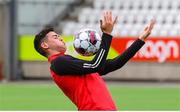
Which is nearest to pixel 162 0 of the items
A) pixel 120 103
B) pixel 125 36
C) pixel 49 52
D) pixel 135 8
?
pixel 135 8

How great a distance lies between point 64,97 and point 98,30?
560 cm

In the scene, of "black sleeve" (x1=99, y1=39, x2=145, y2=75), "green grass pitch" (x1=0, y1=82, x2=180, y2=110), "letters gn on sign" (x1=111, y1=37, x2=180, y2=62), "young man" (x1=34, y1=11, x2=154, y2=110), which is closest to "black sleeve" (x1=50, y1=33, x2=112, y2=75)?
"young man" (x1=34, y1=11, x2=154, y2=110)

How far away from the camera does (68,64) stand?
5758 mm

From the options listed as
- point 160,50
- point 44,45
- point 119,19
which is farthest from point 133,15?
point 44,45

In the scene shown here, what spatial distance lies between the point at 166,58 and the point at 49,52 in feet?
59.0

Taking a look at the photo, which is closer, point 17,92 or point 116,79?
point 17,92

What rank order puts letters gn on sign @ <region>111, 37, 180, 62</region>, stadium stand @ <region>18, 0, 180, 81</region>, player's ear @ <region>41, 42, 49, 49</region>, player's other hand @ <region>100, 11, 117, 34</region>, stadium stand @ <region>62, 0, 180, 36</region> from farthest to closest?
stadium stand @ <region>62, 0, 180, 36</region>, stadium stand @ <region>18, 0, 180, 81</region>, letters gn on sign @ <region>111, 37, 180, 62</region>, player's ear @ <region>41, 42, 49, 49</region>, player's other hand @ <region>100, 11, 117, 34</region>

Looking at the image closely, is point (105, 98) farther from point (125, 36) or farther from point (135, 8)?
point (135, 8)

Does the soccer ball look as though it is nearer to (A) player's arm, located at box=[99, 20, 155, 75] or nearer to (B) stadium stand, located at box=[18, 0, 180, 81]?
(A) player's arm, located at box=[99, 20, 155, 75]

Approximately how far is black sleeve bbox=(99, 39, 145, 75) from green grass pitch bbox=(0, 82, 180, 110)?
8623mm

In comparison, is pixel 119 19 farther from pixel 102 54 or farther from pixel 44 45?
pixel 102 54

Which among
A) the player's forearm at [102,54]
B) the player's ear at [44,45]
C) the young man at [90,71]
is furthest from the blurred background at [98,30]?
the player's forearm at [102,54]

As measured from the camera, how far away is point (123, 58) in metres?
5.80

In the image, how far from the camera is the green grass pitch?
49.9 feet
